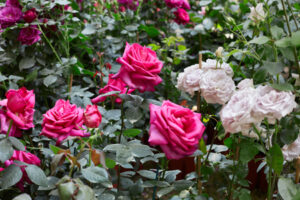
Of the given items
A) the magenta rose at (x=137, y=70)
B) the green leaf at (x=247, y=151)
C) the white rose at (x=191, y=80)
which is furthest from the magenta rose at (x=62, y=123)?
the green leaf at (x=247, y=151)

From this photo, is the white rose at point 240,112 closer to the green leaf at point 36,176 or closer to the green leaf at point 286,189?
the green leaf at point 286,189

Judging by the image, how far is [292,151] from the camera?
0.91m

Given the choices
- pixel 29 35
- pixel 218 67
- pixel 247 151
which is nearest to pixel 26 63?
pixel 29 35

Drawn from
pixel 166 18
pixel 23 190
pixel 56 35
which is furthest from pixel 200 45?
pixel 23 190

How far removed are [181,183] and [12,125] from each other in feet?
1.64

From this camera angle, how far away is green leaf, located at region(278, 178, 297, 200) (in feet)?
2.59

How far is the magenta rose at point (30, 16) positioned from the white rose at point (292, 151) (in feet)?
3.73

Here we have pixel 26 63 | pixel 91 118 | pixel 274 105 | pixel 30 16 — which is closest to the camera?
pixel 274 105

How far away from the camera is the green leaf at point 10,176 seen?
0.83m

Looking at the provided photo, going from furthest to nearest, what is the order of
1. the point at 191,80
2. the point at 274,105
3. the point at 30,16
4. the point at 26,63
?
1. the point at 26,63
2. the point at 30,16
3. the point at 191,80
4. the point at 274,105

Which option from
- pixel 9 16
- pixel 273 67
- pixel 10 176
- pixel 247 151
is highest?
pixel 273 67

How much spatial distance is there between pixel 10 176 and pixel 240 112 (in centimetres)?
59

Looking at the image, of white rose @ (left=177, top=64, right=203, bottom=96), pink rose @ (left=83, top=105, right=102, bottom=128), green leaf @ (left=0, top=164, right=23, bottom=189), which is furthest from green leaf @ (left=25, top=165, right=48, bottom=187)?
white rose @ (left=177, top=64, right=203, bottom=96)

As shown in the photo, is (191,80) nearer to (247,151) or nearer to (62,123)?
(247,151)
